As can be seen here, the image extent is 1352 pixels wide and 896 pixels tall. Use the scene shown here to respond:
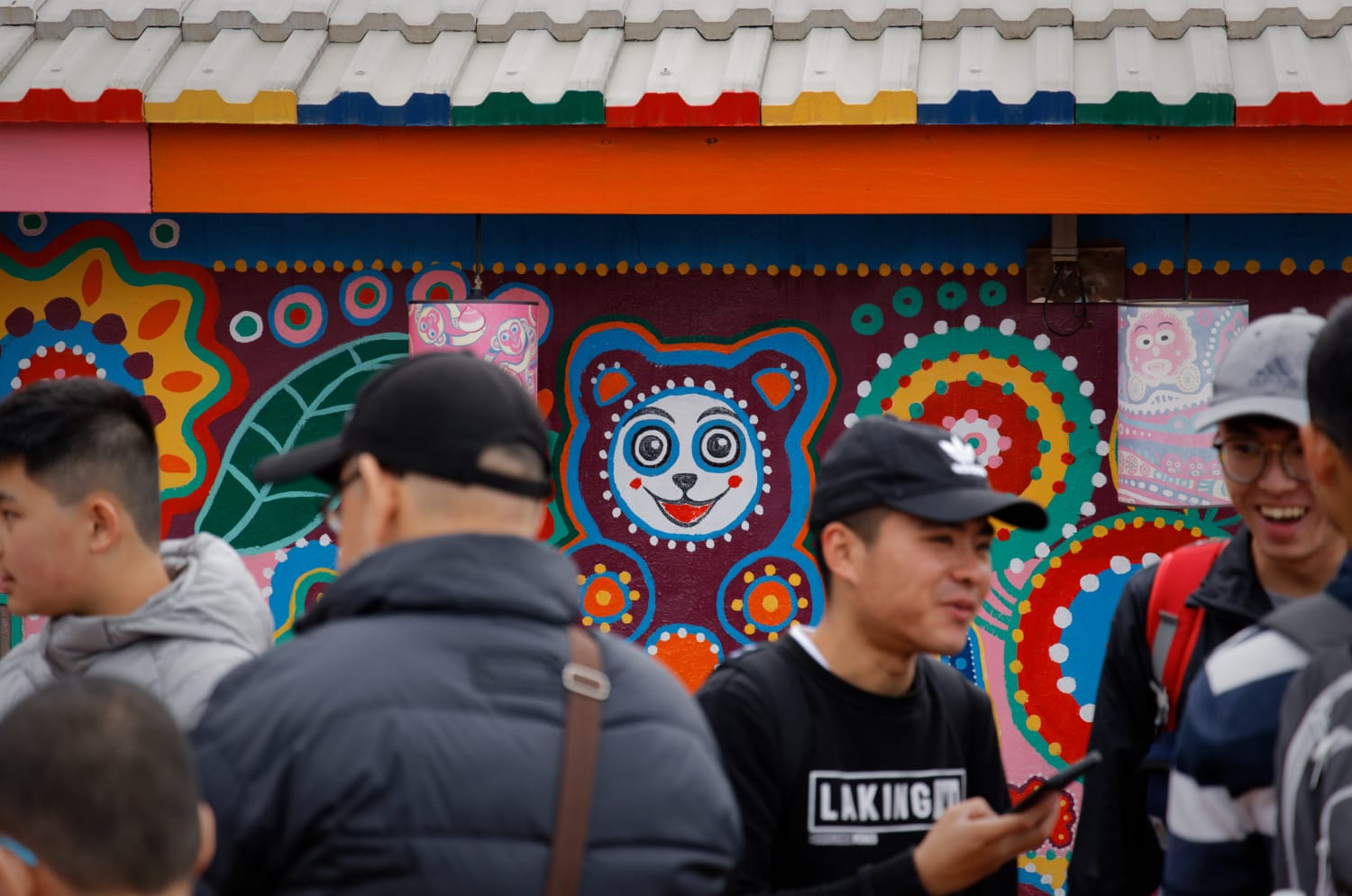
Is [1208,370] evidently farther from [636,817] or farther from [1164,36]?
[636,817]

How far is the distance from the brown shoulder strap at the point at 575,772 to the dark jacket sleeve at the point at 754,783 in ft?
1.91

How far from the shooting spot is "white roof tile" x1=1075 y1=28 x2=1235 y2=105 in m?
4.02

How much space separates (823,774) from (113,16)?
3549 mm

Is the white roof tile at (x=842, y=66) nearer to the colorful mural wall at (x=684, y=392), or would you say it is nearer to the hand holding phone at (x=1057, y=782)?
the colorful mural wall at (x=684, y=392)

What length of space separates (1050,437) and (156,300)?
282 centimetres

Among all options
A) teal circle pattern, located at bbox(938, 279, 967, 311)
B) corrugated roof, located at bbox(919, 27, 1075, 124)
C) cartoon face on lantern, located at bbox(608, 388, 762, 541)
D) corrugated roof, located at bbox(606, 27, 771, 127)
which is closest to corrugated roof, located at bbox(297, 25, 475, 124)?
corrugated roof, located at bbox(606, 27, 771, 127)

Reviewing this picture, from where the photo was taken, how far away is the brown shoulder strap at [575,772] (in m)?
1.71

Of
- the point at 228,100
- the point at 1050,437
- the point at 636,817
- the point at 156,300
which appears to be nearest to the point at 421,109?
the point at 228,100

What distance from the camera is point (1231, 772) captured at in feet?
6.19

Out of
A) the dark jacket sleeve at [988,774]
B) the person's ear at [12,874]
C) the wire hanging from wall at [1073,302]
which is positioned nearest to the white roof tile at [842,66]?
the wire hanging from wall at [1073,302]

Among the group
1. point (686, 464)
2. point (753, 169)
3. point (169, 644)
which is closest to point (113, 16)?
point (753, 169)

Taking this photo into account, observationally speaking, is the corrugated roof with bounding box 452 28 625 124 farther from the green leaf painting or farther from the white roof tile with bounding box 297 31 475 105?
the green leaf painting

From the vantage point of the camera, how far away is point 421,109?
4.20m

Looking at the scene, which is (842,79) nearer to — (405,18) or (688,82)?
(688,82)
